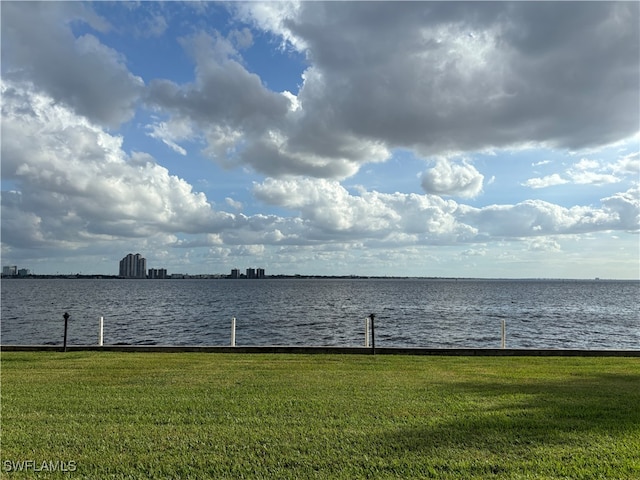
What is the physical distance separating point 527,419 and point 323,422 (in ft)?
9.06

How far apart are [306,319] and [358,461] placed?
42.7m

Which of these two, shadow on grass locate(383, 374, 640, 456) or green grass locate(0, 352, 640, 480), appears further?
shadow on grass locate(383, 374, 640, 456)

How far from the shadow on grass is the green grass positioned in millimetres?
25

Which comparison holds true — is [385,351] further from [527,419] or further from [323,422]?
[323,422]

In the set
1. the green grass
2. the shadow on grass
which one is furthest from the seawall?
the shadow on grass

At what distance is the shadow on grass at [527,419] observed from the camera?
5.51 meters

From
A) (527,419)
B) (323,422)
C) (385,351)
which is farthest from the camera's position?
(385,351)

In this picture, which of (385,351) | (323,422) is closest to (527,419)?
(323,422)

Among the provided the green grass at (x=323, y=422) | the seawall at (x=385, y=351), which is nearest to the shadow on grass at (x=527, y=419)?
the green grass at (x=323, y=422)

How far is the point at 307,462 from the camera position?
4.93 m

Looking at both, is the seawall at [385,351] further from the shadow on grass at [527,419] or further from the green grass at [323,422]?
the shadow on grass at [527,419]

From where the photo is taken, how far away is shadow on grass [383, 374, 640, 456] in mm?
5512

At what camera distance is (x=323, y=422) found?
6.23 metres

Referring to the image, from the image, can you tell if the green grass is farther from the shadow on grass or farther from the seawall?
the seawall
